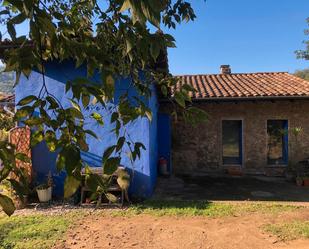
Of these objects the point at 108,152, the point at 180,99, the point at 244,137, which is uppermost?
the point at 244,137

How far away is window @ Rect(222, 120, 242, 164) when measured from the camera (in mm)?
12008

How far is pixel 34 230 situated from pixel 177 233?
2.59 metres

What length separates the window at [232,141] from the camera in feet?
39.4

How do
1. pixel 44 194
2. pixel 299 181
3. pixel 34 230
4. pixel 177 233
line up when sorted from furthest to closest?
pixel 299 181 < pixel 44 194 < pixel 34 230 < pixel 177 233

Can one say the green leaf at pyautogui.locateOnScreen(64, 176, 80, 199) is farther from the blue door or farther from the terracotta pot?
the blue door

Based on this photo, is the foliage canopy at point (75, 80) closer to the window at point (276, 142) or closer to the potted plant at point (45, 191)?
the potted plant at point (45, 191)

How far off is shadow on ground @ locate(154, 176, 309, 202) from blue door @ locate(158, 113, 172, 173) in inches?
38.3

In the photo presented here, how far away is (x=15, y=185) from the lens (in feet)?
3.09

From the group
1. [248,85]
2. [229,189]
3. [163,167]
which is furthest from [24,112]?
[248,85]

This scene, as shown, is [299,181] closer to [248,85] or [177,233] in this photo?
[248,85]

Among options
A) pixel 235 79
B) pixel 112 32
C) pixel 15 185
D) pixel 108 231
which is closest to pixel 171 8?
pixel 112 32

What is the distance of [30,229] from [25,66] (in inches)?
213

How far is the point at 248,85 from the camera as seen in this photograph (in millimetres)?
12680

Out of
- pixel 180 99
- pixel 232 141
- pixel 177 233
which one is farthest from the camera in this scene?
pixel 232 141
